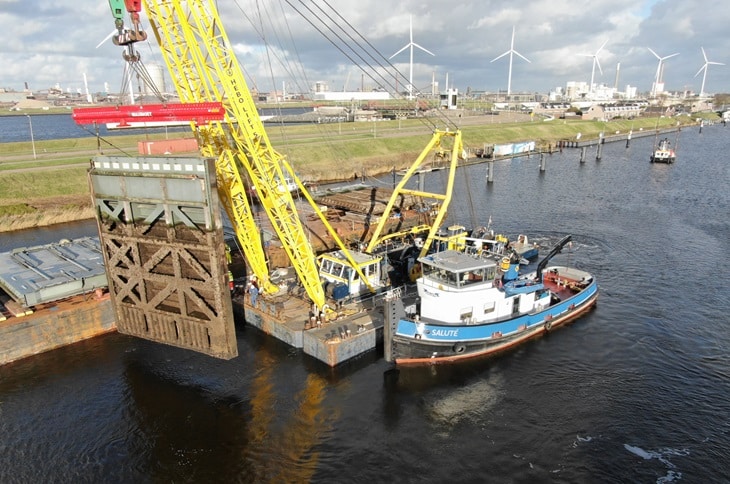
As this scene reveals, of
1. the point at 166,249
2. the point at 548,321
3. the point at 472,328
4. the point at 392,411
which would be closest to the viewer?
the point at 166,249

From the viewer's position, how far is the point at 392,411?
21641 mm

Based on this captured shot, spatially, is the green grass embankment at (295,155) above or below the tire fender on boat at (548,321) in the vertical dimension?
above

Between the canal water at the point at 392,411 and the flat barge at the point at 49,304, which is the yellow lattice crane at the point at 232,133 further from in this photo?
the flat barge at the point at 49,304

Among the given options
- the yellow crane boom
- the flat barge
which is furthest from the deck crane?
the flat barge

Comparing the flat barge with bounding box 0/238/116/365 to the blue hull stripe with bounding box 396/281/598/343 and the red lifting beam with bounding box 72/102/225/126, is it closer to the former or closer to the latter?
the red lifting beam with bounding box 72/102/225/126

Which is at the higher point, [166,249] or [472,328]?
[166,249]

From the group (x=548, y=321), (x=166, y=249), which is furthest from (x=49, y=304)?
(x=548, y=321)

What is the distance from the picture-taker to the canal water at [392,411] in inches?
719

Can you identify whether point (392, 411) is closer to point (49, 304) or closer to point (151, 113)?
point (151, 113)

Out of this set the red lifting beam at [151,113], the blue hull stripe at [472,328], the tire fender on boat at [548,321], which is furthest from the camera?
the tire fender on boat at [548,321]

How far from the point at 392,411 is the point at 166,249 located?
506 inches

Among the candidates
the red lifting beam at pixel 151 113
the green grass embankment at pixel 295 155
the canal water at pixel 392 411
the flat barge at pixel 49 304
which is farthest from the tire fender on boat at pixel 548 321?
the flat barge at pixel 49 304

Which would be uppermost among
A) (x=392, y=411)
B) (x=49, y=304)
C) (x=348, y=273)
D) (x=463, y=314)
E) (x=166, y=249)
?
(x=166, y=249)

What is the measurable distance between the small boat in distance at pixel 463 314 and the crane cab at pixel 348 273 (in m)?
3.48
